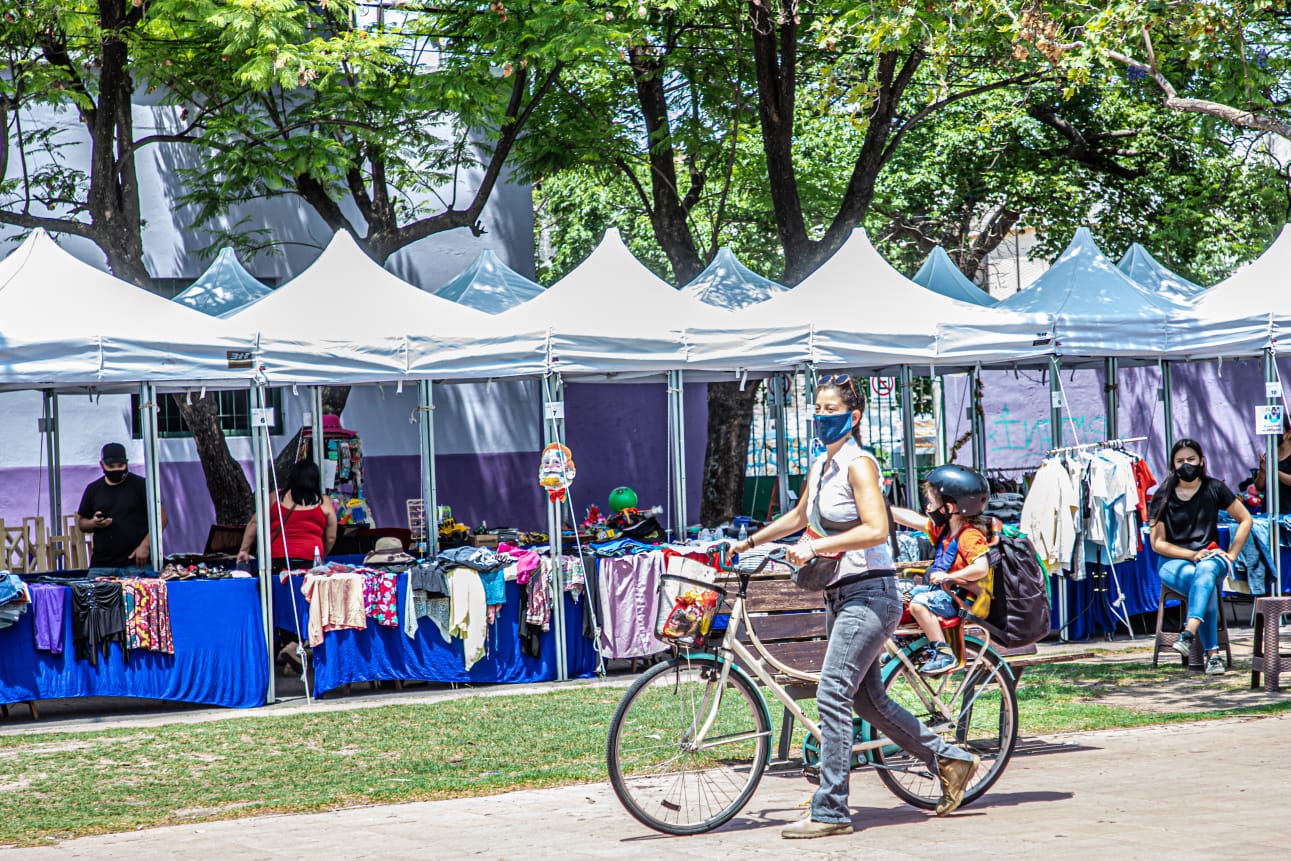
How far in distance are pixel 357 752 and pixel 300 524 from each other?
10.9ft

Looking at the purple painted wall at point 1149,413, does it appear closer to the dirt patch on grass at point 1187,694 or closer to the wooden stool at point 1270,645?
the dirt patch on grass at point 1187,694

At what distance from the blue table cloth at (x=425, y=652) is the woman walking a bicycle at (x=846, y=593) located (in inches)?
219

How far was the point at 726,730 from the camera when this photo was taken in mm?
6113

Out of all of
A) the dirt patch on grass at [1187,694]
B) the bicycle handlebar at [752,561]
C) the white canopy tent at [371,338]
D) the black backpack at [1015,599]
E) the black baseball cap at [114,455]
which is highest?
the white canopy tent at [371,338]

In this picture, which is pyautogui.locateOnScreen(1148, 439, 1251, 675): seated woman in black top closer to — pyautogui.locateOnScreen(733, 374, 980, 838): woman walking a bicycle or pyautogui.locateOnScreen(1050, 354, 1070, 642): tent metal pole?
pyautogui.locateOnScreen(1050, 354, 1070, 642): tent metal pole

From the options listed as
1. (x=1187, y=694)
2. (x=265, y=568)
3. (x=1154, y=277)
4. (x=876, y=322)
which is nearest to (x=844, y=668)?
(x=1187, y=694)

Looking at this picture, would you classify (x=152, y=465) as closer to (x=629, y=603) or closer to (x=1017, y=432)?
(x=629, y=603)

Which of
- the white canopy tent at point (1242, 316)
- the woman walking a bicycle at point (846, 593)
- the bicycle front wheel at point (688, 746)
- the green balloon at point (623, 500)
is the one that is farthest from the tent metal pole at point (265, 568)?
the white canopy tent at point (1242, 316)

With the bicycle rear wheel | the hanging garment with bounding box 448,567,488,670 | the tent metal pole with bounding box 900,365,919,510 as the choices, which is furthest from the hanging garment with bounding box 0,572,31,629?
the tent metal pole with bounding box 900,365,919,510

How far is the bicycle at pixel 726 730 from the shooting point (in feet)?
19.6

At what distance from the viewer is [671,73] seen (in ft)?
61.8

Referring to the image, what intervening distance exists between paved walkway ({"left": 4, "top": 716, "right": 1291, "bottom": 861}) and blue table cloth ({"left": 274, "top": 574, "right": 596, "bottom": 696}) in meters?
4.06

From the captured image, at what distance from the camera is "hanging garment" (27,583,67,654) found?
33.6 feet

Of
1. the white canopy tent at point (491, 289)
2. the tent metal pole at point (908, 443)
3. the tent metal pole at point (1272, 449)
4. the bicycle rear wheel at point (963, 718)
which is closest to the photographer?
the bicycle rear wheel at point (963, 718)
